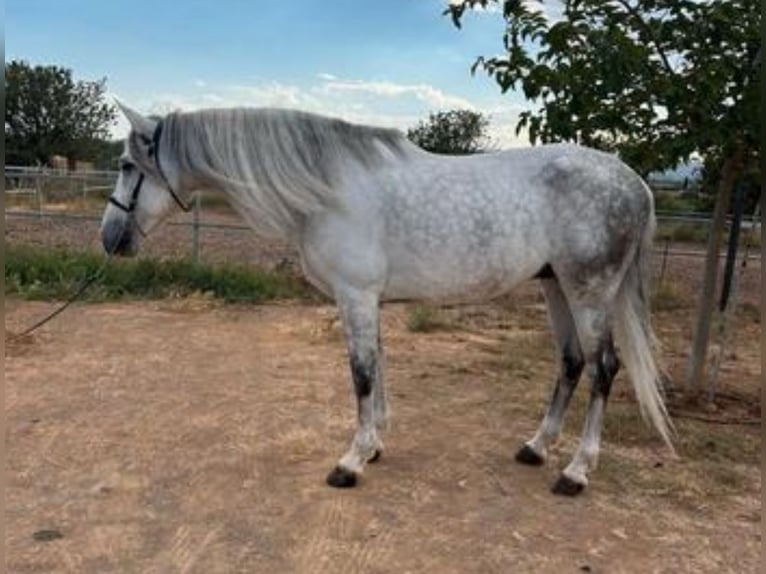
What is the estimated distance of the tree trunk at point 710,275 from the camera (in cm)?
468

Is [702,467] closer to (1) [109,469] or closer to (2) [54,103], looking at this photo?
(1) [109,469]

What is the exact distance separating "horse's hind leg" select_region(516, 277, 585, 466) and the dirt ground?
0.11 meters

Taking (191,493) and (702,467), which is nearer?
(191,493)

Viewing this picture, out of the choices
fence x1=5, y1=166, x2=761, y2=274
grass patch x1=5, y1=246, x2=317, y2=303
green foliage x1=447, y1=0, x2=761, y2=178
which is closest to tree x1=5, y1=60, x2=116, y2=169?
fence x1=5, y1=166, x2=761, y2=274

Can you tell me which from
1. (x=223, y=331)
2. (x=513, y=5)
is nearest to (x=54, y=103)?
(x=223, y=331)

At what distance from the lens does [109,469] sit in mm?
3611

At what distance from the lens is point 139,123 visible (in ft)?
11.3

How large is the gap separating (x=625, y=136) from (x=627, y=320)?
4.67 ft

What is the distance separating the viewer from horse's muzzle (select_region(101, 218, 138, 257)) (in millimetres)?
3477

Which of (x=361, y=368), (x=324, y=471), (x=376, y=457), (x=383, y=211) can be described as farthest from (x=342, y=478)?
(x=383, y=211)

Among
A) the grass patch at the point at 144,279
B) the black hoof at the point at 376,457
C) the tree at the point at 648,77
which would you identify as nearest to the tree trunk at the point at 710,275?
the tree at the point at 648,77

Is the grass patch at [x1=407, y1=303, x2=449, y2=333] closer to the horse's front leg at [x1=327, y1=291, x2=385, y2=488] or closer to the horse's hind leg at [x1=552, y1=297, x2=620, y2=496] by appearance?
the horse's front leg at [x1=327, y1=291, x2=385, y2=488]

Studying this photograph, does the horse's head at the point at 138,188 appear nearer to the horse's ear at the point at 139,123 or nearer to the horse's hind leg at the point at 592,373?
the horse's ear at the point at 139,123

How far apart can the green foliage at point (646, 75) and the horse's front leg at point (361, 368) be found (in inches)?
62.6
